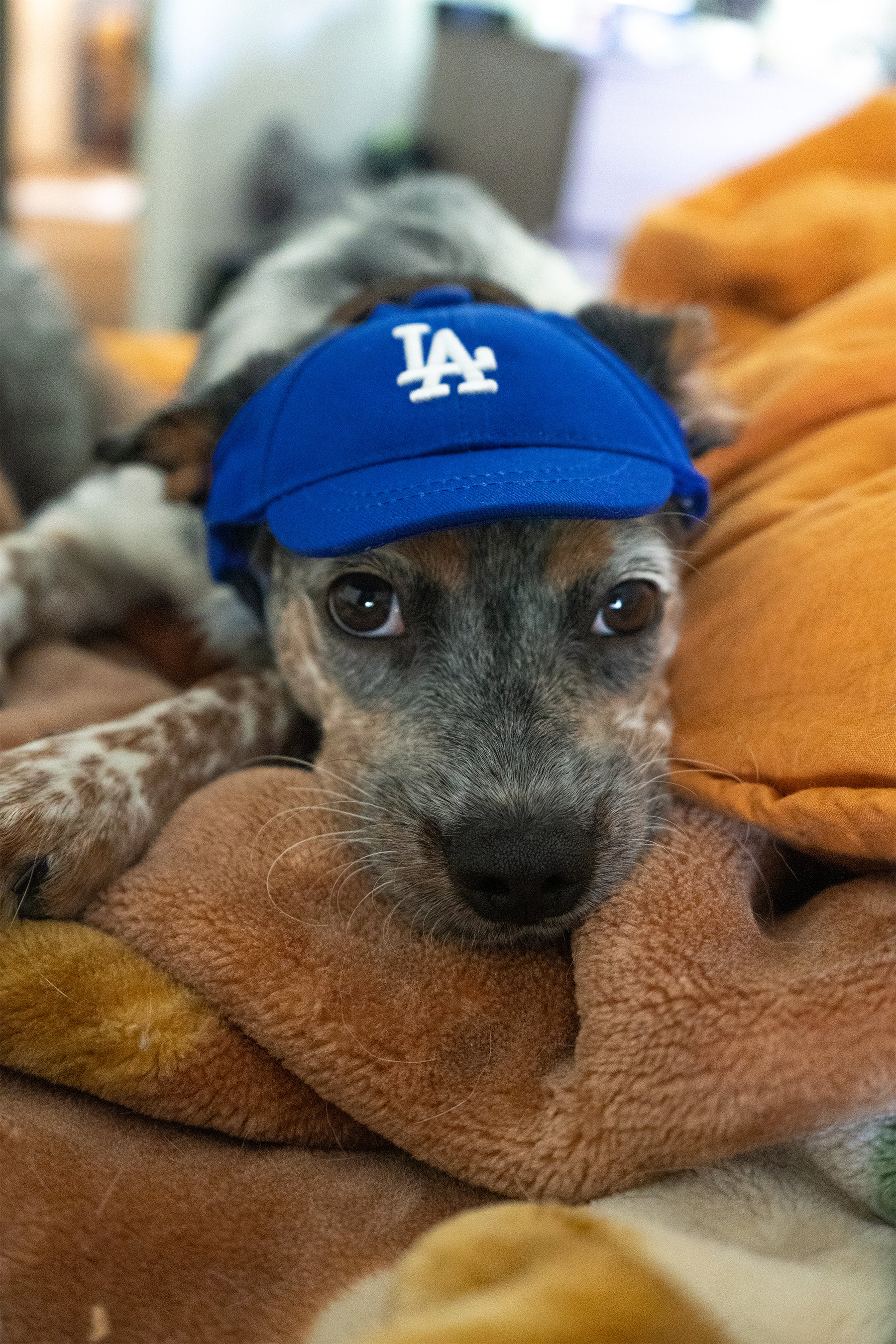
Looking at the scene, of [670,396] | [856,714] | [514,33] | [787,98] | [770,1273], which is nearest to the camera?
[770,1273]

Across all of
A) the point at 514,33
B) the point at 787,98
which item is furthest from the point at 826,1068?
the point at 514,33

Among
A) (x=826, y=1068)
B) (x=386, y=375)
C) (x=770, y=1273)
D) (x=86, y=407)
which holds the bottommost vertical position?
(x=86, y=407)

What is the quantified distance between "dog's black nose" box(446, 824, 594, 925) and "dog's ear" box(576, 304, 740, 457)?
40.8 inches

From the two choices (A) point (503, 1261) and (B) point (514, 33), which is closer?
(A) point (503, 1261)

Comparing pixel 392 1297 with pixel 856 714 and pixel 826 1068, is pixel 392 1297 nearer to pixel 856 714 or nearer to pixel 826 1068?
pixel 826 1068

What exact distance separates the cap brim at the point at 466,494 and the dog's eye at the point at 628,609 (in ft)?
0.79

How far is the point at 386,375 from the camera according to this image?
63.5 inches

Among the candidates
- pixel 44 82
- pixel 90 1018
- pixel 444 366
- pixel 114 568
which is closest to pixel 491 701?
pixel 444 366

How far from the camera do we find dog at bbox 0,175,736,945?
4.90 feet

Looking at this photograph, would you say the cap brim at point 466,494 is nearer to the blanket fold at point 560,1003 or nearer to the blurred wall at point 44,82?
the blanket fold at point 560,1003

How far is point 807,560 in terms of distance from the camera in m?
1.72

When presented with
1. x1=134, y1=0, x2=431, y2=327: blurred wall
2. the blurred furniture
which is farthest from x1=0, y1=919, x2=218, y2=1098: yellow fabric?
the blurred furniture

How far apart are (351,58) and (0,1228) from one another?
855 cm

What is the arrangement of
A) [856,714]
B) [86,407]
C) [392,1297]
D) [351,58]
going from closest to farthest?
[392,1297] → [856,714] → [86,407] → [351,58]
